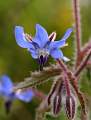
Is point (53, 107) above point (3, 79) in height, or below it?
below

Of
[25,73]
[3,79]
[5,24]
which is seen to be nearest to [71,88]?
[3,79]

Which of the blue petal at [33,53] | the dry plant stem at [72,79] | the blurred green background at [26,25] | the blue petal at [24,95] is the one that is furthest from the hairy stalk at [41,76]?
the blurred green background at [26,25]

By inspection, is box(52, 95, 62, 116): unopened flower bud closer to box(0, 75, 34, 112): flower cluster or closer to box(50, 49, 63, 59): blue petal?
box(50, 49, 63, 59): blue petal

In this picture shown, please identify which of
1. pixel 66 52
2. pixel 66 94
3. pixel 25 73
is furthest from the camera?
pixel 66 52

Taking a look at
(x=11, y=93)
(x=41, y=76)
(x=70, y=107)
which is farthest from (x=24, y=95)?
(x=70, y=107)

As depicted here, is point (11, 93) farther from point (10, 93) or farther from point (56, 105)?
point (56, 105)

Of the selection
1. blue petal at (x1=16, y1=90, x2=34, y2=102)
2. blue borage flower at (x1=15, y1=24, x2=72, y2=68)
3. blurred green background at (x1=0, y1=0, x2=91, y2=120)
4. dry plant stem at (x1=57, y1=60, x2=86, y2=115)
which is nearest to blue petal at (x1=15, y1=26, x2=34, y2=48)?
blue borage flower at (x1=15, y1=24, x2=72, y2=68)

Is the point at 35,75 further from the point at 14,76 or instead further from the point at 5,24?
the point at 5,24
